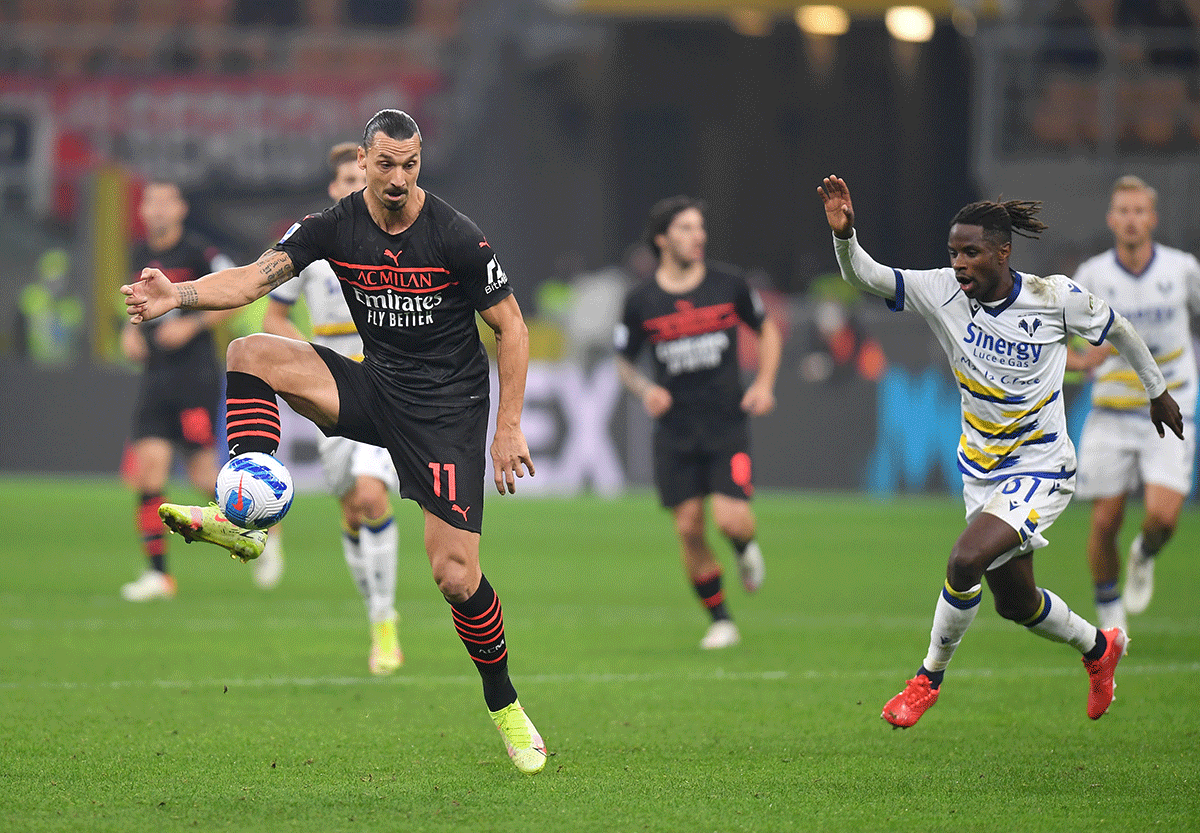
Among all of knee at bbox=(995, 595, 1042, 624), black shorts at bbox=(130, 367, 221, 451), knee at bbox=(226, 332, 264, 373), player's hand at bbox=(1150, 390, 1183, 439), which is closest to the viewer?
knee at bbox=(226, 332, 264, 373)

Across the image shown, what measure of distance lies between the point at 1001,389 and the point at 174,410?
6.95 m

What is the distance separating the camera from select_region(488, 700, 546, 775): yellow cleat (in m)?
5.79

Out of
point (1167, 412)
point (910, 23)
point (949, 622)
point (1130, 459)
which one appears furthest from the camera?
point (910, 23)

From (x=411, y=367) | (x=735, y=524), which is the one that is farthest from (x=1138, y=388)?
(x=411, y=367)

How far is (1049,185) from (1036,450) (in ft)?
54.5

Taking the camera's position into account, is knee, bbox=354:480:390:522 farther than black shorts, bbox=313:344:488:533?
Yes

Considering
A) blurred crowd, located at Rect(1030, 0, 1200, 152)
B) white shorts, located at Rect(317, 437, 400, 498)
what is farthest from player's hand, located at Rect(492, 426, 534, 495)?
blurred crowd, located at Rect(1030, 0, 1200, 152)

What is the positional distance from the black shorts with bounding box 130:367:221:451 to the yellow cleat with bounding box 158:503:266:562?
601cm

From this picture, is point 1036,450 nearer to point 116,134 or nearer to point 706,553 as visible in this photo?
point 706,553

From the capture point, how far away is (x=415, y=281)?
5.89 m


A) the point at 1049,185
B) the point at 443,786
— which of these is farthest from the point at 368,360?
the point at 1049,185

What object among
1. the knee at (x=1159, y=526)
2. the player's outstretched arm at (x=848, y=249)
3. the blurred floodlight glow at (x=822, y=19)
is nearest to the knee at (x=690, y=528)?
the knee at (x=1159, y=526)

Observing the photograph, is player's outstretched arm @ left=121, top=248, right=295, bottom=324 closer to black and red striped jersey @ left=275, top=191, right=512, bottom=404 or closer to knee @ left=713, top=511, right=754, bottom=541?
black and red striped jersey @ left=275, top=191, right=512, bottom=404

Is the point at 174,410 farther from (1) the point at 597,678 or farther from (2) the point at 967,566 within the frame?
(2) the point at 967,566
